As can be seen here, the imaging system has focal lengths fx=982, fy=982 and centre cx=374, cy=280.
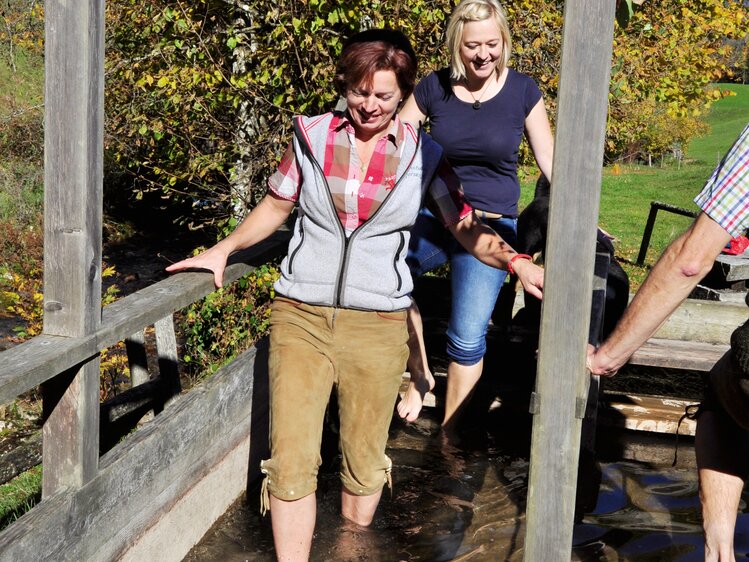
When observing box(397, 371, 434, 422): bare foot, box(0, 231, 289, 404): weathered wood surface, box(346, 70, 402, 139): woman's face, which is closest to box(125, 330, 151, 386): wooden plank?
box(0, 231, 289, 404): weathered wood surface

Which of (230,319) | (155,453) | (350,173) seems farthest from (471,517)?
(230,319)

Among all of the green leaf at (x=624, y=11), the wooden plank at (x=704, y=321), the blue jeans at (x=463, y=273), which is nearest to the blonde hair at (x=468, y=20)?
the blue jeans at (x=463, y=273)

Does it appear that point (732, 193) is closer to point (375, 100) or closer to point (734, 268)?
point (375, 100)

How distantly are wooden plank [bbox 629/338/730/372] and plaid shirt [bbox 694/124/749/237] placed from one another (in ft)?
8.68

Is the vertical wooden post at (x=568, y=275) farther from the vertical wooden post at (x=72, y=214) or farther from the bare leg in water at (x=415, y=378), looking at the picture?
the bare leg in water at (x=415, y=378)

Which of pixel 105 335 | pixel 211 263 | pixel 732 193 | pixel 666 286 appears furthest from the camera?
pixel 211 263

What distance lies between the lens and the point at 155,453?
348cm

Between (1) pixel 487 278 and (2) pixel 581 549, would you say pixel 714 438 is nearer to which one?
(2) pixel 581 549

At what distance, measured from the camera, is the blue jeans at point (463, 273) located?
435 cm

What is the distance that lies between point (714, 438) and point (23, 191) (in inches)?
456

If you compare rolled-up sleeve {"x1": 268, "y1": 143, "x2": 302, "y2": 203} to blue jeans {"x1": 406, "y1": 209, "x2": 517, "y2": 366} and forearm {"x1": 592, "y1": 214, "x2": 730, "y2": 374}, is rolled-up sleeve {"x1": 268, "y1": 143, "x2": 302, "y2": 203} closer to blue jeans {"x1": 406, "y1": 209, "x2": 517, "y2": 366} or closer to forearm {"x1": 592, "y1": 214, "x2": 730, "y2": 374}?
blue jeans {"x1": 406, "y1": 209, "x2": 517, "y2": 366}

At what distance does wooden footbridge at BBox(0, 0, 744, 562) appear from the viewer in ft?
8.13

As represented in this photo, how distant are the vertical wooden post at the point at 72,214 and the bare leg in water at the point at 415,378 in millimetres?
1972

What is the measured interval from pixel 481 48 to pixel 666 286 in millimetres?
1644
